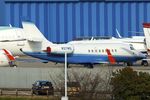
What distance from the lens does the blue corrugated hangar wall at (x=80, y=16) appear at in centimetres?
9825

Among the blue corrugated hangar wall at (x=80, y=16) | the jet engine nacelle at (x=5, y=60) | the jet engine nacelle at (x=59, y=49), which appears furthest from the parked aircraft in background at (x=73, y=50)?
the blue corrugated hangar wall at (x=80, y=16)

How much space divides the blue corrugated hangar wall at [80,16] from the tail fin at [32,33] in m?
28.4

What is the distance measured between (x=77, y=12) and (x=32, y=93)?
177ft

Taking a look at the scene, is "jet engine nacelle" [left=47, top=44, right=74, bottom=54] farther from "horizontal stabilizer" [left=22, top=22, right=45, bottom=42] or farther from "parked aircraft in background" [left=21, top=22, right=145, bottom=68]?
"horizontal stabilizer" [left=22, top=22, right=45, bottom=42]

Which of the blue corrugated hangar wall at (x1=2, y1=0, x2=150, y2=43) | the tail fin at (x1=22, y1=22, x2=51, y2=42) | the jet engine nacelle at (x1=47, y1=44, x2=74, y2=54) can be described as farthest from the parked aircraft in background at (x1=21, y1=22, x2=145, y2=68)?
the blue corrugated hangar wall at (x1=2, y1=0, x2=150, y2=43)

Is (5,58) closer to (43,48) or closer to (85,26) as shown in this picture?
(43,48)

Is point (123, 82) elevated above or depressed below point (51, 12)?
below

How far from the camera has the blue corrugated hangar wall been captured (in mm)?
98250

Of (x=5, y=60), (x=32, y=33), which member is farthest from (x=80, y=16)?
(x=5, y=60)

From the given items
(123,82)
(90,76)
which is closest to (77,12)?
(90,76)

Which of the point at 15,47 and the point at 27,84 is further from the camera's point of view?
the point at 15,47

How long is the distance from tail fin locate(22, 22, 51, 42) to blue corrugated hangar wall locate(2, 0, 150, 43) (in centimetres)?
2840

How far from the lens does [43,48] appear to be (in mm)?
66250

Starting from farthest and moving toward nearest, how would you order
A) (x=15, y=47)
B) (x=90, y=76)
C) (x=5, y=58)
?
(x=15, y=47) < (x=5, y=58) < (x=90, y=76)
